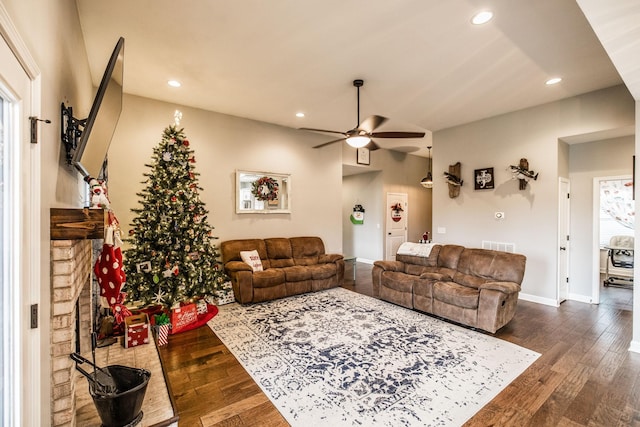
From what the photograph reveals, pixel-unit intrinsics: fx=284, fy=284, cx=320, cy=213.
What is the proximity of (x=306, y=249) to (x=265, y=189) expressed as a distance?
1.43 metres

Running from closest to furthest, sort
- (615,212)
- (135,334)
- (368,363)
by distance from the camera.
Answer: (135,334) → (368,363) → (615,212)

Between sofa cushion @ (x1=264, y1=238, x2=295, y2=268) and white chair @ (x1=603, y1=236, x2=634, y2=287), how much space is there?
20.7 feet

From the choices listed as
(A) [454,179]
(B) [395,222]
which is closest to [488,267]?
(A) [454,179]

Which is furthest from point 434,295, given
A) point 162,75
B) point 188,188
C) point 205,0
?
point 162,75

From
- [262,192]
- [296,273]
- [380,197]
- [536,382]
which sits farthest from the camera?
[380,197]

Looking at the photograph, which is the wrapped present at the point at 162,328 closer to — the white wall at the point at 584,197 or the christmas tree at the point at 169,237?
the christmas tree at the point at 169,237

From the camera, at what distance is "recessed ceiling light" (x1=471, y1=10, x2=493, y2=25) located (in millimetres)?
2481

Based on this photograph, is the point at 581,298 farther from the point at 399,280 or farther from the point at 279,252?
the point at 279,252

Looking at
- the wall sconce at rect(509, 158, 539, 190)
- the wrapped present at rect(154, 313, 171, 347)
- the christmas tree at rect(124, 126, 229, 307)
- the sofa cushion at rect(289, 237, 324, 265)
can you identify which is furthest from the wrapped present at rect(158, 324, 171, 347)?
the wall sconce at rect(509, 158, 539, 190)

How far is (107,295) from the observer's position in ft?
6.66

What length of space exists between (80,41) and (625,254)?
9267mm

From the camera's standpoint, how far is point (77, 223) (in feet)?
4.99

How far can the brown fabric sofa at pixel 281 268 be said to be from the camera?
14.5ft

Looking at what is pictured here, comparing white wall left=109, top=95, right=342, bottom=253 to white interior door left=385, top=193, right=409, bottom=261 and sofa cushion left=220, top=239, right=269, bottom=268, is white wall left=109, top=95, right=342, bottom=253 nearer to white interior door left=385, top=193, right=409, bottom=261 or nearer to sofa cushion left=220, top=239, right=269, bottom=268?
sofa cushion left=220, top=239, right=269, bottom=268
